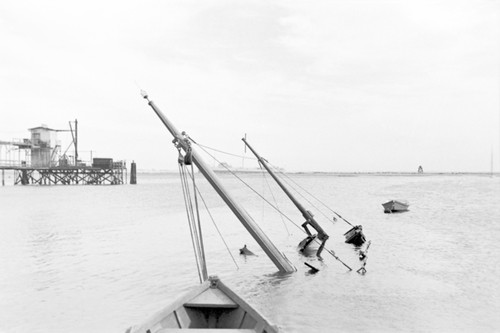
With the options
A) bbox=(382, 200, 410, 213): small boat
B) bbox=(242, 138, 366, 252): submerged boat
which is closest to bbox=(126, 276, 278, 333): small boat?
bbox=(242, 138, 366, 252): submerged boat

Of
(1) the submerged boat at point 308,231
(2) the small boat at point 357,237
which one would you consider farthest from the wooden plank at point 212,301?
(2) the small boat at point 357,237

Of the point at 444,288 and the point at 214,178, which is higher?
the point at 214,178

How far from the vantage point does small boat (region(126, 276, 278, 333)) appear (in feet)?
24.6

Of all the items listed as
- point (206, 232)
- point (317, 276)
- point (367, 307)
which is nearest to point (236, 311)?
point (367, 307)

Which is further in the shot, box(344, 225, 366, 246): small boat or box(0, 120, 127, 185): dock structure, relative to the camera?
box(0, 120, 127, 185): dock structure

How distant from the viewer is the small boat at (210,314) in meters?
7.49

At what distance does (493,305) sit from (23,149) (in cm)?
9209

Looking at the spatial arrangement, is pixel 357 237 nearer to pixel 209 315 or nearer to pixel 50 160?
pixel 209 315

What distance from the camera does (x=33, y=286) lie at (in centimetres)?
1644

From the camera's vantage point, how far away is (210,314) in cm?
889

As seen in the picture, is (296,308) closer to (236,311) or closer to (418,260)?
(236,311)

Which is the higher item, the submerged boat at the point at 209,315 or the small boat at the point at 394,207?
the submerged boat at the point at 209,315

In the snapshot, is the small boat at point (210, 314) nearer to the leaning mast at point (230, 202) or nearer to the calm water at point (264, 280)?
the calm water at point (264, 280)

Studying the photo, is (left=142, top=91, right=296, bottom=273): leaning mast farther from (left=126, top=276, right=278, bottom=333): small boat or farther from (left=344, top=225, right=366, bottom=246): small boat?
(left=344, top=225, right=366, bottom=246): small boat
